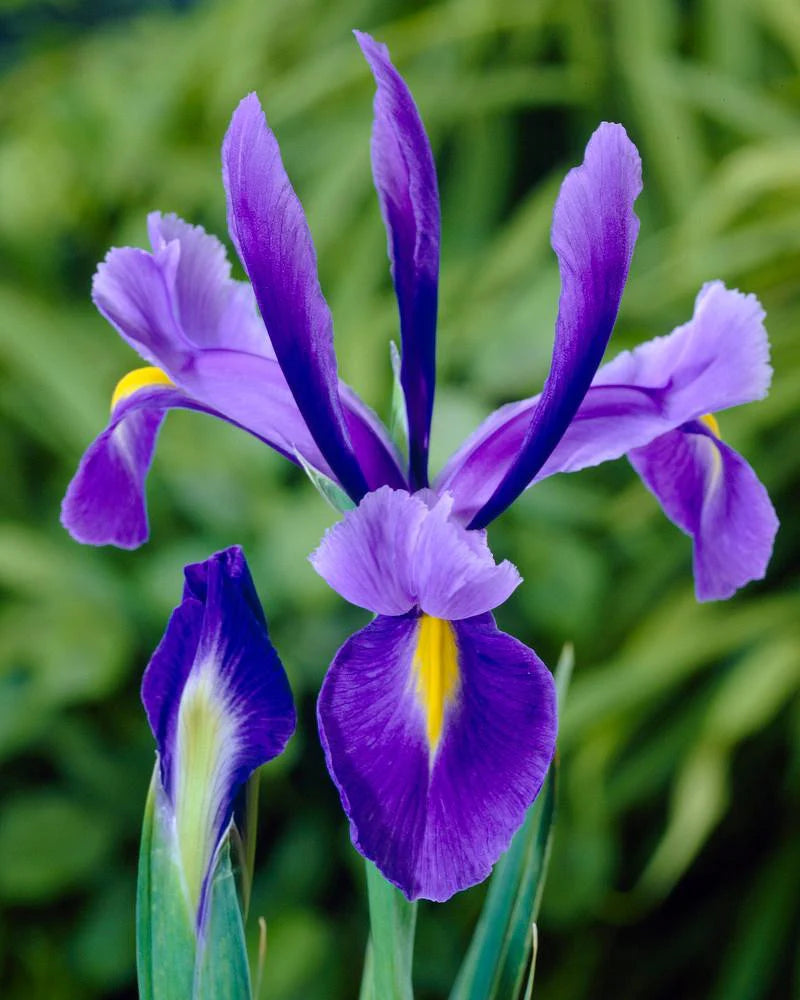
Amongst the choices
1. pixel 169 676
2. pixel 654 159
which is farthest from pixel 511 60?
pixel 169 676

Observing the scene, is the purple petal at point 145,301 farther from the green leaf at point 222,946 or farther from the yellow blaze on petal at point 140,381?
the green leaf at point 222,946

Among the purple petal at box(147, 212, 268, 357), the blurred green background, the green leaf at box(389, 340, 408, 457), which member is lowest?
the blurred green background

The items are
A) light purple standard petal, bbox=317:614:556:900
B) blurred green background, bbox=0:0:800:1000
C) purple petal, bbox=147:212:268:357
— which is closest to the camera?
light purple standard petal, bbox=317:614:556:900

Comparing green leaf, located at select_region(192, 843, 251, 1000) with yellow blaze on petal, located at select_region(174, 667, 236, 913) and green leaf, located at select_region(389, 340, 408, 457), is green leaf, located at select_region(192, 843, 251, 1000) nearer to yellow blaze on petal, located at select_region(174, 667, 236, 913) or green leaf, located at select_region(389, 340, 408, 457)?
yellow blaze on petal, located at select_region(174, 667, 236, 913)

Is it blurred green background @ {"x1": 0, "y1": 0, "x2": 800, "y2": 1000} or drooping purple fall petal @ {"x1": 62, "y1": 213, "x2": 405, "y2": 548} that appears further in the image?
blurred green background @ {"x1": 0, "y1": 0, "x2": 800, "y2": 1000}

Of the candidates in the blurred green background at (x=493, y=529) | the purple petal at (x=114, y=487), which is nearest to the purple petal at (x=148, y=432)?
the purple petal at (x=114, y=487)

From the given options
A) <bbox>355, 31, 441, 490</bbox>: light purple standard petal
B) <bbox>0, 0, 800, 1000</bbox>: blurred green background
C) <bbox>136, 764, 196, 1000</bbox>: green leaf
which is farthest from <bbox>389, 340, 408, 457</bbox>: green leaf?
<bbox>0, 0, 800, 1000</bbox>: blurred green background

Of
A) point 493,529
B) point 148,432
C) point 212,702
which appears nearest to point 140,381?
point 148,432

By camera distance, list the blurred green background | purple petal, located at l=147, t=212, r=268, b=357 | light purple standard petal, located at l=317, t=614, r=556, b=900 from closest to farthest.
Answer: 1. light purple standard petal, located at l=317, t=614, r=556, b=900
2. purple petal, located at l=147, t=212, r=268, b=357
3. the blurred green background

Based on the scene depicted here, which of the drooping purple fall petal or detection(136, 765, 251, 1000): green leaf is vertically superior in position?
the drooping purple fall petal

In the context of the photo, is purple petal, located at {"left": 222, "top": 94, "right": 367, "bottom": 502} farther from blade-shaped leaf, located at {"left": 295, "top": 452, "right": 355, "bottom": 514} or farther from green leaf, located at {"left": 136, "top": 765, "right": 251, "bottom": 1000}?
green leaf, located at {"left": 136, "top": 765, "right": 251, "bottom": 1000}
